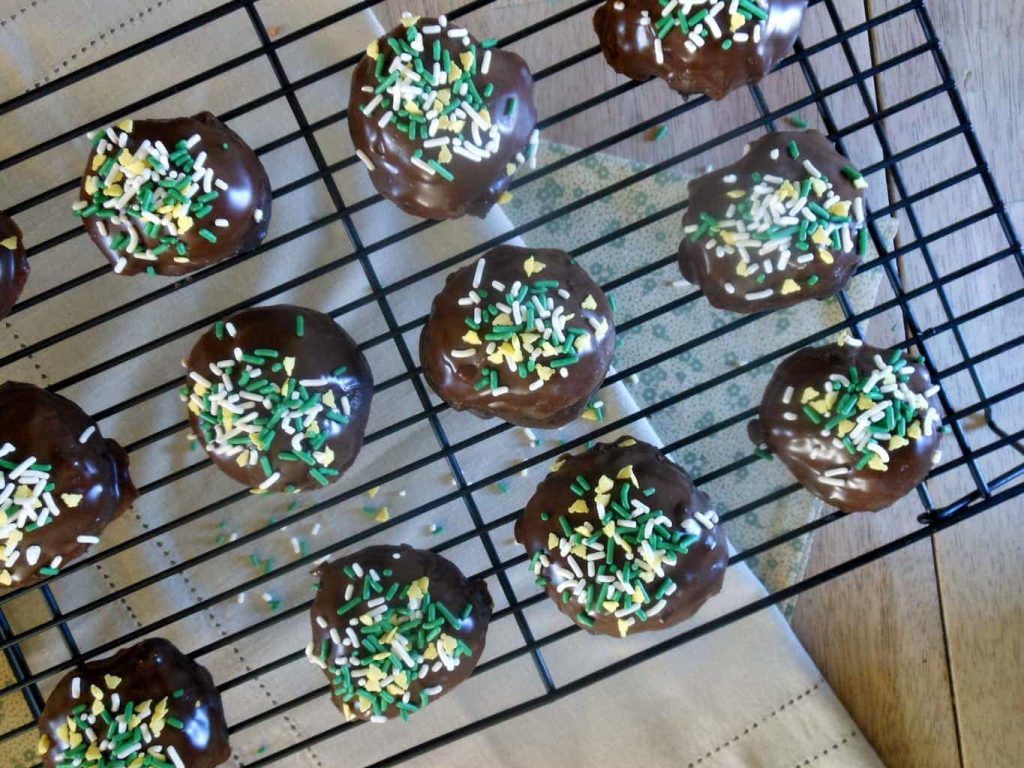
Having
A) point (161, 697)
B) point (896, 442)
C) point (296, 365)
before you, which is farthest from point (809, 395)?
point (161, 697)

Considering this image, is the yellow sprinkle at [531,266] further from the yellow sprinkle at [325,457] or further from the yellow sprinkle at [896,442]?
the yellow sprinkle at [896,442]

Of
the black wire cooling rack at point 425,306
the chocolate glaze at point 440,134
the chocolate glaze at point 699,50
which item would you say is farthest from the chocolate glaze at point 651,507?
the chocolate glaze at point 699,50

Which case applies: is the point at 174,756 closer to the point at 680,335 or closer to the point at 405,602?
the point at 405,602

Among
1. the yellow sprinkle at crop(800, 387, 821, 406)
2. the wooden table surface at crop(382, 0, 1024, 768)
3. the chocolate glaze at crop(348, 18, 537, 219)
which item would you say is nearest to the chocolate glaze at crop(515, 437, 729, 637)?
the yellow sprinkle at crop(800, 387, 821, 406)

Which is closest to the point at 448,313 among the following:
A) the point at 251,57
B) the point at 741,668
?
the point at 251,57

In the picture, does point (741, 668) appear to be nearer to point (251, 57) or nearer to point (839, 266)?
point (839, 266)

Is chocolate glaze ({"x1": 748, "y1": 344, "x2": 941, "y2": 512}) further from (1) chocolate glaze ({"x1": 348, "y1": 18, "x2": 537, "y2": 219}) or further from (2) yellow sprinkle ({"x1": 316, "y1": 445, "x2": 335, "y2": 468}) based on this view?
(2) yellow sprinkle ({"x1": 316, "y1": 445, "x2": 335, "y2": 468})
